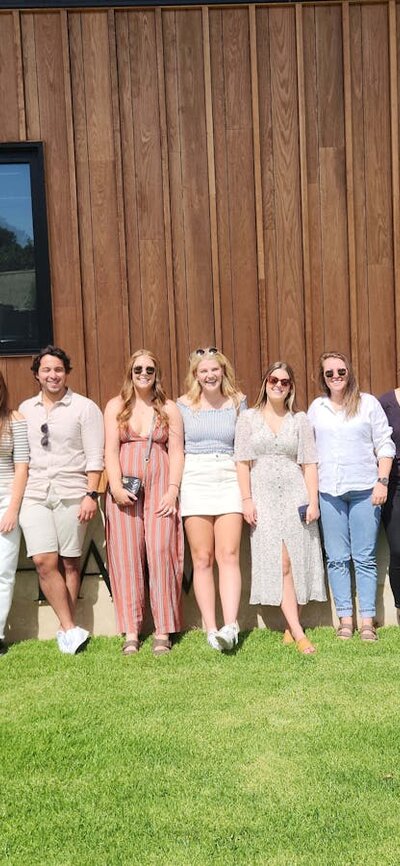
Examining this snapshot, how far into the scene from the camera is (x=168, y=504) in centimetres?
457

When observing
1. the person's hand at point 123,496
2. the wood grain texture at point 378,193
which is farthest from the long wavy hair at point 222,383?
the wood grain texture at point 378,193

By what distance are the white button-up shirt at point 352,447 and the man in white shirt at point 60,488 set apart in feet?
4.17

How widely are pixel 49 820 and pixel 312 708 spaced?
1344 millimetres

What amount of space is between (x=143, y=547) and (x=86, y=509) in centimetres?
38

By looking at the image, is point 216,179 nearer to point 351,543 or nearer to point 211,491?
point 211,491

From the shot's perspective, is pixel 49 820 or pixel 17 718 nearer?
pixel 49 820

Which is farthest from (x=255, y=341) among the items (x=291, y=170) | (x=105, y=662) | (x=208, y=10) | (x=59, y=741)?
(x=59, y=741)

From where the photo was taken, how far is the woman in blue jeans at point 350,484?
15.3ft

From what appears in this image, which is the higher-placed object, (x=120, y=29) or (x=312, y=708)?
(x=120, y=29)

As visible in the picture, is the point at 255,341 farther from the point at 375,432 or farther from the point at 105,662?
the point at 105,662

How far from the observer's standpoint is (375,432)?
185 inches

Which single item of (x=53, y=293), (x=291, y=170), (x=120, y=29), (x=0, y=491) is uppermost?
(x=120, y=29)

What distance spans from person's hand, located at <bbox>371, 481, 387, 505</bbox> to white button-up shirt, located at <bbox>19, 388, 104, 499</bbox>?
1531 millimetres

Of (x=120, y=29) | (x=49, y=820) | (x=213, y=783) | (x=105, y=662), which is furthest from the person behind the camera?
(x=120, y=29)
